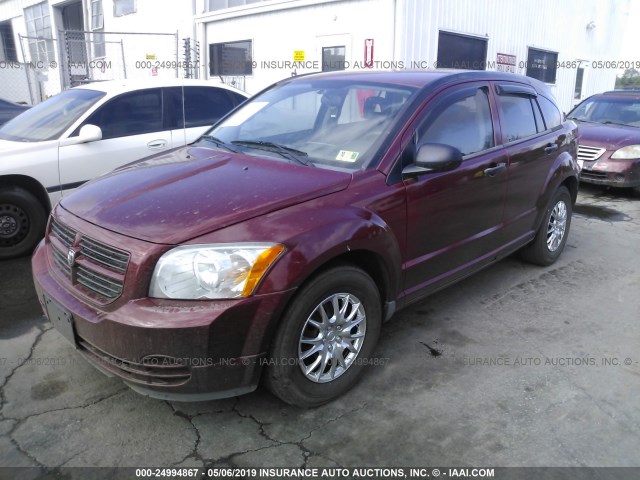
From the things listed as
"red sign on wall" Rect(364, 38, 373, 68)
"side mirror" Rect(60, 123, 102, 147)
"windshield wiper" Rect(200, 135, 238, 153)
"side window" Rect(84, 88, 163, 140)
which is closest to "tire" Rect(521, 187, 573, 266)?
"windshield wiper" Rect(200, 135, 238, 153)

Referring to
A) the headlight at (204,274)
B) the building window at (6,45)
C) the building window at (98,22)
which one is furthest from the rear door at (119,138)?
the building window at (6,45)

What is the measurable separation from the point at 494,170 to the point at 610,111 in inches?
269

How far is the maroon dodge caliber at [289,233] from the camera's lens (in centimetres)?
234

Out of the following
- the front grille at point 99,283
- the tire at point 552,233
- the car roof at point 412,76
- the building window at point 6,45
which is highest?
the building window at point 6,45

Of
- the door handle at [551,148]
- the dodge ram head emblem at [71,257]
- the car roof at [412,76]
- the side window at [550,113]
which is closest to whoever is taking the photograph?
the dodge ram head emblem at [71,257]

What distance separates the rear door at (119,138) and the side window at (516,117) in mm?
3528

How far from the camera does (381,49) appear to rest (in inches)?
409

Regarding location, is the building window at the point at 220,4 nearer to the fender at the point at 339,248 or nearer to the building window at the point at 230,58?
the building window at the point at 230,58

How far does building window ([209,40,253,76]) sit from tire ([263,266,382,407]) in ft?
38.3

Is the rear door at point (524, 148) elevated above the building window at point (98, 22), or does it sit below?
below

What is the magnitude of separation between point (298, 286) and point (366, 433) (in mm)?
864

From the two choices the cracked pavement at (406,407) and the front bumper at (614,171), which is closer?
the cracked pavement at (406,407)

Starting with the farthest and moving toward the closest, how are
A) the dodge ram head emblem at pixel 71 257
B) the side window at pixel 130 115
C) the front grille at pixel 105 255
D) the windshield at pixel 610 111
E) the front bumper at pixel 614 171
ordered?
the windshield at pixel 610 111
the front bumper at pixel 614 171
the side window at pixel 130 115
the dodge ram head emblem at pixel 71 257
the front grille at pixel 105 255

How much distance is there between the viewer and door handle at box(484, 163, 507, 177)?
368cm
